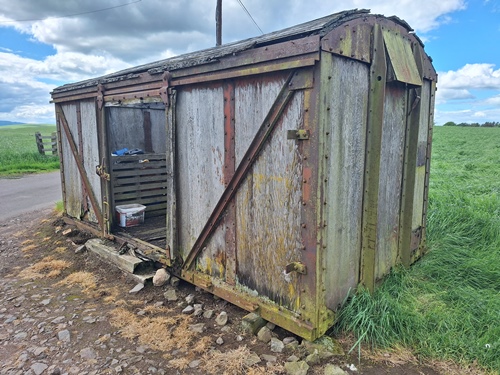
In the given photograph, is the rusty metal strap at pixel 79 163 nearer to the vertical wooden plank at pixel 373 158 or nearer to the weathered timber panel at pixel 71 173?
the weathered timber panel at pixel 71 173

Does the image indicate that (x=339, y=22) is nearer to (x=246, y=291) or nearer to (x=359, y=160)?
(x=359, y=160)

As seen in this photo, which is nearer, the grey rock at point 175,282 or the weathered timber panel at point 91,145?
the grey rock at point 175,282

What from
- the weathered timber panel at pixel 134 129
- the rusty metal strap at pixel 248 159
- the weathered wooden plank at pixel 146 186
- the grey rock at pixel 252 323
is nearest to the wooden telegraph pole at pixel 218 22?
the weathered timber panel at pixel 134 129

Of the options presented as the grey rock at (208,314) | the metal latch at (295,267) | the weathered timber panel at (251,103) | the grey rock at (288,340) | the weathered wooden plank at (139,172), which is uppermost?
the weathered timber panel at (251,103)

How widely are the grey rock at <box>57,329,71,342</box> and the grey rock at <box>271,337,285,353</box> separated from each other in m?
2.13

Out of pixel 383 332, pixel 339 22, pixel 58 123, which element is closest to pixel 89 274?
pixel 58 123

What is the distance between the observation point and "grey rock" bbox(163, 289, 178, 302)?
4406mm

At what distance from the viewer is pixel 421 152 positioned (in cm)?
467

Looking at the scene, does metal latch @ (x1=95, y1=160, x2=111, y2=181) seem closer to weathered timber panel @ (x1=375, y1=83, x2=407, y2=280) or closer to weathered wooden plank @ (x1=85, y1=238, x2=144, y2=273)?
weathered wooden plank @ (x1=85, y1=238, x2=144, y2=273)

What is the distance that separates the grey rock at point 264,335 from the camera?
342 centimetres

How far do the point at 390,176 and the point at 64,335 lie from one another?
4.03 meters

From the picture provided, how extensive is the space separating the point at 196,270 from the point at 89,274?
195cm

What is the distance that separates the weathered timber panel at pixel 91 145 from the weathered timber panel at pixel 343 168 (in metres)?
4.43

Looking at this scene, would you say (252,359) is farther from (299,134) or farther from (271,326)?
(299,134)
